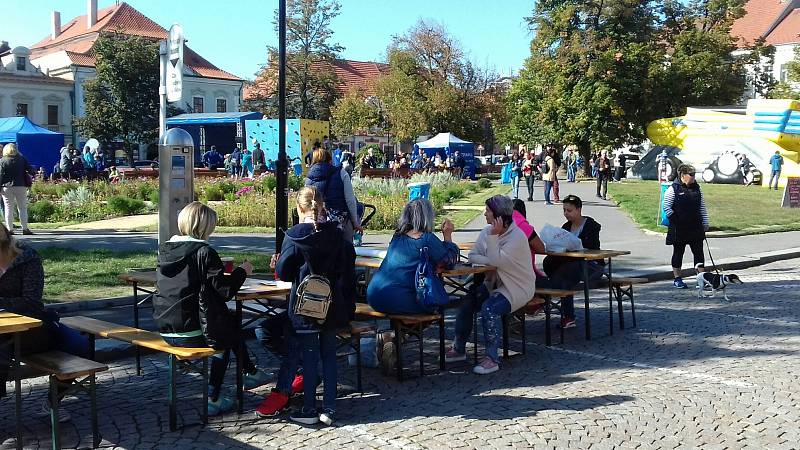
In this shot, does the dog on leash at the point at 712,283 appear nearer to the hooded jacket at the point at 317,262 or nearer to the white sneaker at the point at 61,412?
the hooded jacket at the point at 317,262

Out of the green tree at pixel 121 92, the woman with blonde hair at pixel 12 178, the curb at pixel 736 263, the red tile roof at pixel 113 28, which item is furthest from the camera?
the red tile roof at pixel 113 28

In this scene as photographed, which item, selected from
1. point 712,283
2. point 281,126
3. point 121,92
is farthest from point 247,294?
point 121,92

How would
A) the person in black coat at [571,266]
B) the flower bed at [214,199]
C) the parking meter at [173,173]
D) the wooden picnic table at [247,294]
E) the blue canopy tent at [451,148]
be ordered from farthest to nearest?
1. the blue canopy tent at [451,148]
2. the flower bed at [214,199]
3. the parking meter at [173,173]
4. the person in black coat at [571,266]
5. the wooden picnic table at [247,294]

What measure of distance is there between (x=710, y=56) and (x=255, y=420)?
172 feet

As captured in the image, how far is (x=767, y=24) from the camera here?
7969cm

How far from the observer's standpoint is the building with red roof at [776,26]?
75.9 metres

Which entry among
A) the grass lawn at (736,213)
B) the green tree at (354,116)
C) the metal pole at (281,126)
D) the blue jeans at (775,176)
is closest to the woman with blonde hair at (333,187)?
the metal pole at (281,126)

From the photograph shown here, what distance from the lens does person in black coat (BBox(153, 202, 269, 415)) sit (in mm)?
5234

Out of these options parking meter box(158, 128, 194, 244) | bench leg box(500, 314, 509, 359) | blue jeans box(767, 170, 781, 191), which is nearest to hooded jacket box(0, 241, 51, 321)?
bench leg box(500, 314, 509, 359)

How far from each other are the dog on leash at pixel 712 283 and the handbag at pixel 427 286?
5598 mm

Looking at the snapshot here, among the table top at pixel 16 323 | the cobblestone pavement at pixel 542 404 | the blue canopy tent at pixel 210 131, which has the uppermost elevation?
the blue canopy tent at pixel 210 131

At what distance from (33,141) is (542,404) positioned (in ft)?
119

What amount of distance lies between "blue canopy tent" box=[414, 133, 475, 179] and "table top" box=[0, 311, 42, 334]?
42195 mm

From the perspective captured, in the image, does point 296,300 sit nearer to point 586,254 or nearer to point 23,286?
point 23,286
